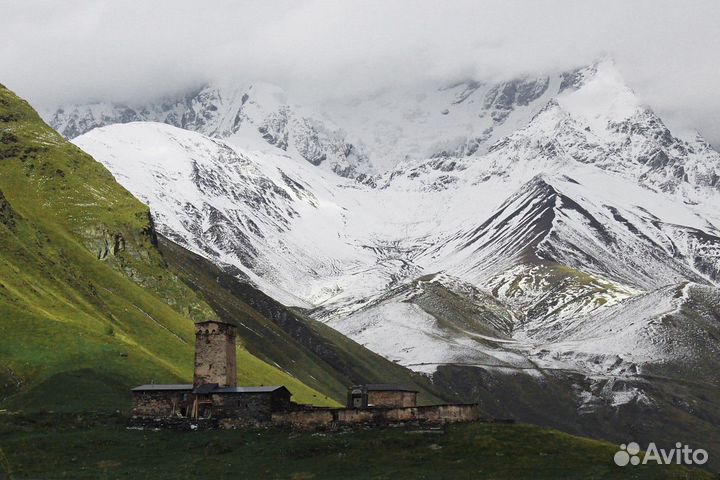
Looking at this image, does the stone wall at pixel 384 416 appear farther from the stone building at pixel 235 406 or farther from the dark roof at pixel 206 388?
the dark roof at pixel 206 388

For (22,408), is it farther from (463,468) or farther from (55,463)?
(463,468)

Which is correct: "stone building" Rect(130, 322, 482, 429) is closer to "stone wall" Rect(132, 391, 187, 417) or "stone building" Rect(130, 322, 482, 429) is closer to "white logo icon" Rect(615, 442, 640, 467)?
"stone wall" Rect(132, 391, 187, 417)

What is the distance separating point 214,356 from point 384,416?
23.9m

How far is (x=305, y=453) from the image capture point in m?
86.8

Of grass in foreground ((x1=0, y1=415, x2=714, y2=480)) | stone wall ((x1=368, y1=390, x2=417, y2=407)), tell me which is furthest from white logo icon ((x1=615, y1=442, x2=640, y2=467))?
stone wall ((x1=368, y1=390, x2=417, y2=407))

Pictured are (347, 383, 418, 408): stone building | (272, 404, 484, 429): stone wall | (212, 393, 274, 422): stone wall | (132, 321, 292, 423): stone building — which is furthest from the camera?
(347, 383, 418, 408): stone building

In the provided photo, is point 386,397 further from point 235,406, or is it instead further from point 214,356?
point 214,356

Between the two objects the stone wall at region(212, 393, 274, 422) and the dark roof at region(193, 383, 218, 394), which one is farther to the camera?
the dark roof at region(193, 383, 218, 394)

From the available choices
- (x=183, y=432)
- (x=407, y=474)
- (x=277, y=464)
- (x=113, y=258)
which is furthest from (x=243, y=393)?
(x=113, y=258)

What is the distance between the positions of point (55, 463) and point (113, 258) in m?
119

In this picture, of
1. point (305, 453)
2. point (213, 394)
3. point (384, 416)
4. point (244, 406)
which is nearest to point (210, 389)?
point (213, 394)

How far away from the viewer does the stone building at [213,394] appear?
332ft

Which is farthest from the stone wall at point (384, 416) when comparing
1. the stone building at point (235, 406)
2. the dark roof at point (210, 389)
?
the dark roof at point (210, 389)

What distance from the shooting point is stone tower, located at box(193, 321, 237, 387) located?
360ft
